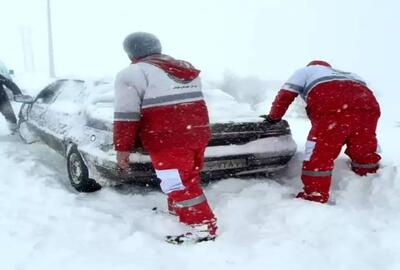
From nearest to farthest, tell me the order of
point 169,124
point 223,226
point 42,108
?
point 169,124 < point 223,226 < point 42,108

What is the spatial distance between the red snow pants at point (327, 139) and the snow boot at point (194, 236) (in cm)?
123

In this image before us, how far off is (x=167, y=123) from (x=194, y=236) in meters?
0.87

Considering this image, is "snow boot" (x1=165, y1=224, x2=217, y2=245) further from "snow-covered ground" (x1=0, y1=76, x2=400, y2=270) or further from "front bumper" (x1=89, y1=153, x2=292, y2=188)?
"front bumper" (x1=89, y1=153, x2=292, y2=188)

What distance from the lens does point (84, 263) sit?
3119 mm

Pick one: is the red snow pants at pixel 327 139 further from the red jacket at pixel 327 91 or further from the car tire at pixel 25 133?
the car tire at pixel 25 133

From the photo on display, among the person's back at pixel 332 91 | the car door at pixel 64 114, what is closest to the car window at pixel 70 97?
the car door at pixel 64 114

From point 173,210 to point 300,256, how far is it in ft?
4.18

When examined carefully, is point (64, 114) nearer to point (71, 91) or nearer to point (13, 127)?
point (71, 91)

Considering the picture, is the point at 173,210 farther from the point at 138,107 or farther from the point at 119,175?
the point at 138,107

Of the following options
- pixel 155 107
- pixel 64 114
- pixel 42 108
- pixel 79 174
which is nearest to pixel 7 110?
pixel 42 108

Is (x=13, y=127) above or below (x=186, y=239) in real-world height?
below

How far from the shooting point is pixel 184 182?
3.54 meters

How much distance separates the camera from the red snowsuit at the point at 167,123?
3.50m

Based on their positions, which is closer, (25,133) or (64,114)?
(64,114)
